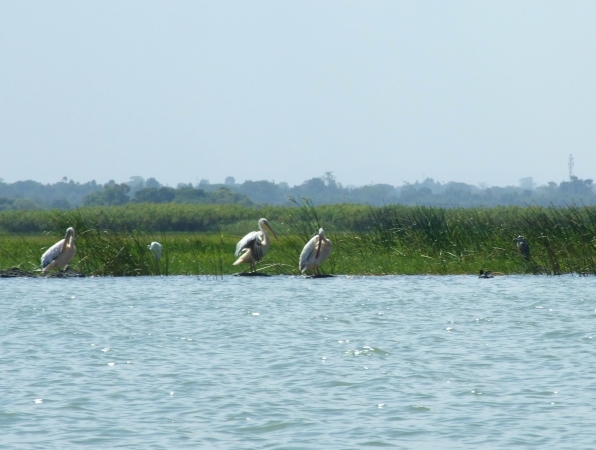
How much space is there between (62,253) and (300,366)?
9.65m

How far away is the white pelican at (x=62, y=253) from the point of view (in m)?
20.0

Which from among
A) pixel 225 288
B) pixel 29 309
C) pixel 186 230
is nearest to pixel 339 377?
pixel 29 309

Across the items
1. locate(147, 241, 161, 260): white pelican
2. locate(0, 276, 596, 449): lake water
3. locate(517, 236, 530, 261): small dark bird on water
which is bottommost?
locate(0, 276, 596, 449): lake water

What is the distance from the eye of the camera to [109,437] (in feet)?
28.2

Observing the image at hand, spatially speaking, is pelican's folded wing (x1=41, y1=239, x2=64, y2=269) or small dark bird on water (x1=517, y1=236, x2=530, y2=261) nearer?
pelican's folded wing (x1=41, y1=239, x2=64, y2=269)

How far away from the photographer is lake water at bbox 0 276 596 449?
28.9 feet

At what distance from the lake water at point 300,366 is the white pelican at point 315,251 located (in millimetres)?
674

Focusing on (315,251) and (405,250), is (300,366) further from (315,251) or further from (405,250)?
(405,250)

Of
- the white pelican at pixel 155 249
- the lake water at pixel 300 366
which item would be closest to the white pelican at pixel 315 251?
the lake water at pixel 300 366

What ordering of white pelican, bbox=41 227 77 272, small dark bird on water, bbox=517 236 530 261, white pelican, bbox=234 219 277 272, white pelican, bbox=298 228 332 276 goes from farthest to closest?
white pelican, bbox=234 219 277 272
small dark bird on water, bbox=517 236 530 261
white pelican, bbox=41 227 77 272
white pelican, bbox=298 228 332 276

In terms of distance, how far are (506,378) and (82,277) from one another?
39.0 feet

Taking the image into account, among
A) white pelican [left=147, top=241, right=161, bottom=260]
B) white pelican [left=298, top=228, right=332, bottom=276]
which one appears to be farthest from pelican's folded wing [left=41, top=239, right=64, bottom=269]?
white pelican [left=298, top=228, right=332, bottom=276]

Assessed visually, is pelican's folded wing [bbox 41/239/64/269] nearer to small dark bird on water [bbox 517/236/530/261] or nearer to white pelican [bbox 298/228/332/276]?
white pelican [bbox 298/228/332/276]

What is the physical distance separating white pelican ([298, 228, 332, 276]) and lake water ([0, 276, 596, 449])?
674mm
